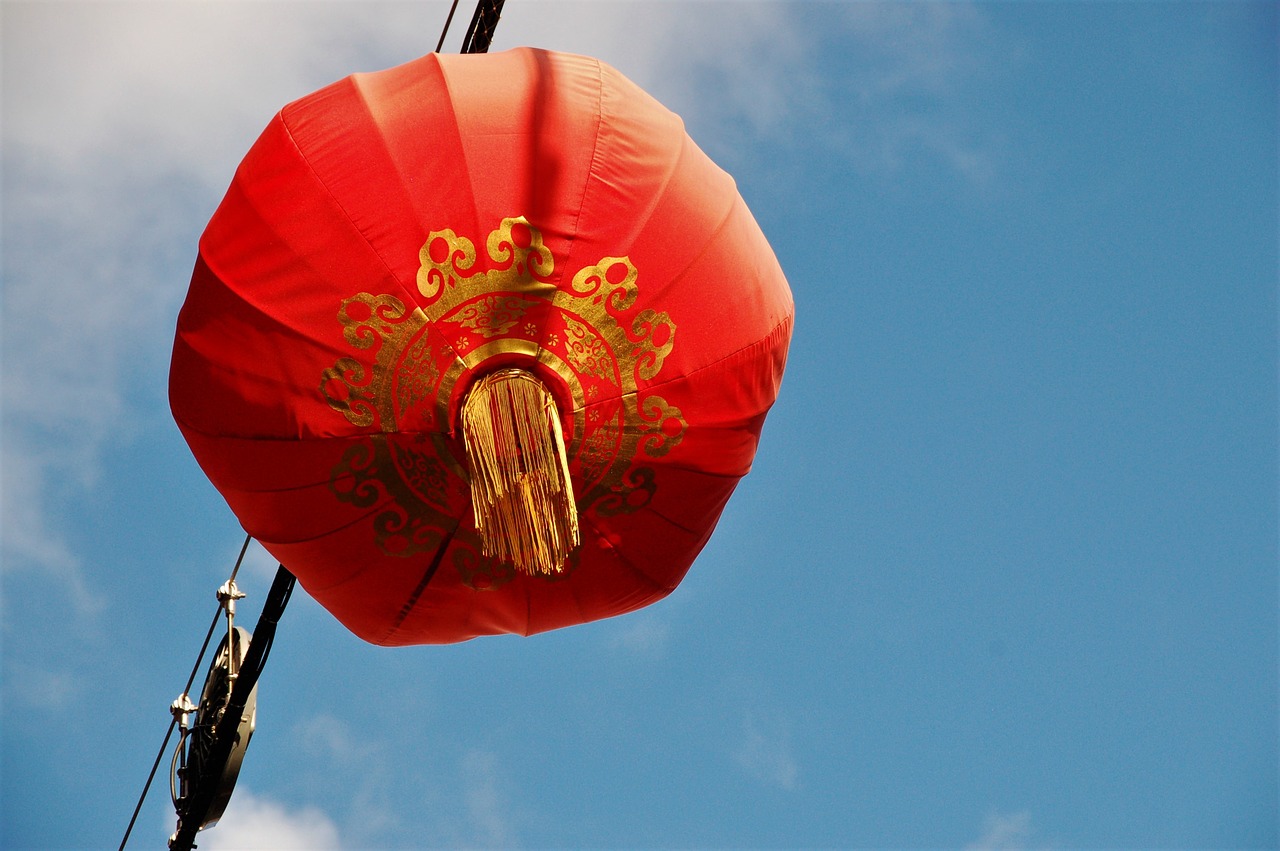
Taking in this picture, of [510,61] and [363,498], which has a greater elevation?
[510,61]

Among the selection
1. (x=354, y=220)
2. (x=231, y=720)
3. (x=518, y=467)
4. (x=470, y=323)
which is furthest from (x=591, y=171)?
(x=231, y=720)

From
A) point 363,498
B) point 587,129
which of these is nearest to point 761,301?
point 587,129

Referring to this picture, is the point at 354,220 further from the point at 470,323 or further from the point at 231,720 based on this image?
the point at 231,720

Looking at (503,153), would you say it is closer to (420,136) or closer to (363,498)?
Result: (420,136)

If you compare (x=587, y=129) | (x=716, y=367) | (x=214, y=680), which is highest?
(x=587, y=129)

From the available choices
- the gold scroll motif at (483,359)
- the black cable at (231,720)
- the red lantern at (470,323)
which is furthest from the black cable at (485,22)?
the black cable at (231,720)

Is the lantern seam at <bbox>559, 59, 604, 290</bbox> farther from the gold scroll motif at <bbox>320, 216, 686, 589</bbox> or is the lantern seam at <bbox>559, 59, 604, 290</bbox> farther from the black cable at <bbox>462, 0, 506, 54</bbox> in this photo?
the black cable at <bbox>462, 0, 506, 54</bbox>

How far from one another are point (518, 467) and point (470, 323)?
18.3 inches

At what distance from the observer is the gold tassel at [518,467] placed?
4.63 meters

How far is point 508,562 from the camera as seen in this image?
5.23 metres

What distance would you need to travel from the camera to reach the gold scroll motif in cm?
462

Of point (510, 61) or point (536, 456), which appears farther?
point (510, 61)

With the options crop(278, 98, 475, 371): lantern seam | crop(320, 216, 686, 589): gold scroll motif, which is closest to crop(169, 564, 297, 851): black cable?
crop(320, 216, 686, 589): gold scroll motif

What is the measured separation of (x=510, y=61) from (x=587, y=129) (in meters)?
0.41
